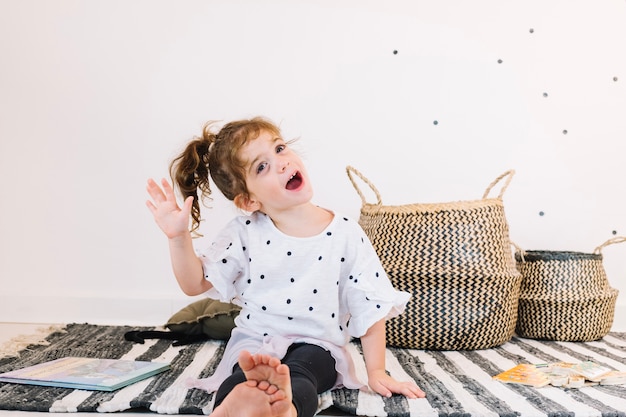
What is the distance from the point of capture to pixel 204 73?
90.0 inches

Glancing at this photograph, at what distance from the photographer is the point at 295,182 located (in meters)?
1.35

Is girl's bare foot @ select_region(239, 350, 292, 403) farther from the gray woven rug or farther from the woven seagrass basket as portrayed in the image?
the woven seagrass basket

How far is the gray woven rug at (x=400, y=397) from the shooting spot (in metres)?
1.20

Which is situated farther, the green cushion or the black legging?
the green cushion

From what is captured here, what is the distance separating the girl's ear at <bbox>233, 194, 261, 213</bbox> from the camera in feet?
4.54

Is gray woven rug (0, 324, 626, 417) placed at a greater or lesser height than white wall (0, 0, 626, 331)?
lesser

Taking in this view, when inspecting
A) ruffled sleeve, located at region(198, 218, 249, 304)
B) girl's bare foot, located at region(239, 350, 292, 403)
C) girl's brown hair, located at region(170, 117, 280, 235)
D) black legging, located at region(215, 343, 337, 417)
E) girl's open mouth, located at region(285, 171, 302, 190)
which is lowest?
black legging, located at region(215, 343, 337, 417)

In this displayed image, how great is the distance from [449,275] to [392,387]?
0.59 meters

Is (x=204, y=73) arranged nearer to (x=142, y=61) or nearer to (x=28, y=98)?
(x=142, y=61)

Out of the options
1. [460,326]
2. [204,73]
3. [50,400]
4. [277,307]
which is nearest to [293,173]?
[277,307]

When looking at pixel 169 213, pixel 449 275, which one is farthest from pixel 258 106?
pixel 169 213

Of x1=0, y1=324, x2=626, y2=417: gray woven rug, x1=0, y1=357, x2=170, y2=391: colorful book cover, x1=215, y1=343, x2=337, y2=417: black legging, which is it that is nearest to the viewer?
x1=215, y1=343, x2=337, y2=417: black legging

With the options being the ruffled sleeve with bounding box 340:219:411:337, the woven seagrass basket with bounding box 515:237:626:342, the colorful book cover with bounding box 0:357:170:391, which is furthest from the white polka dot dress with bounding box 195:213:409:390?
the woven seagrass basket with bounding box 515:237:626:342

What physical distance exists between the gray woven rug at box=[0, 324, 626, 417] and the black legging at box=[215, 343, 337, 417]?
4 centimetres
